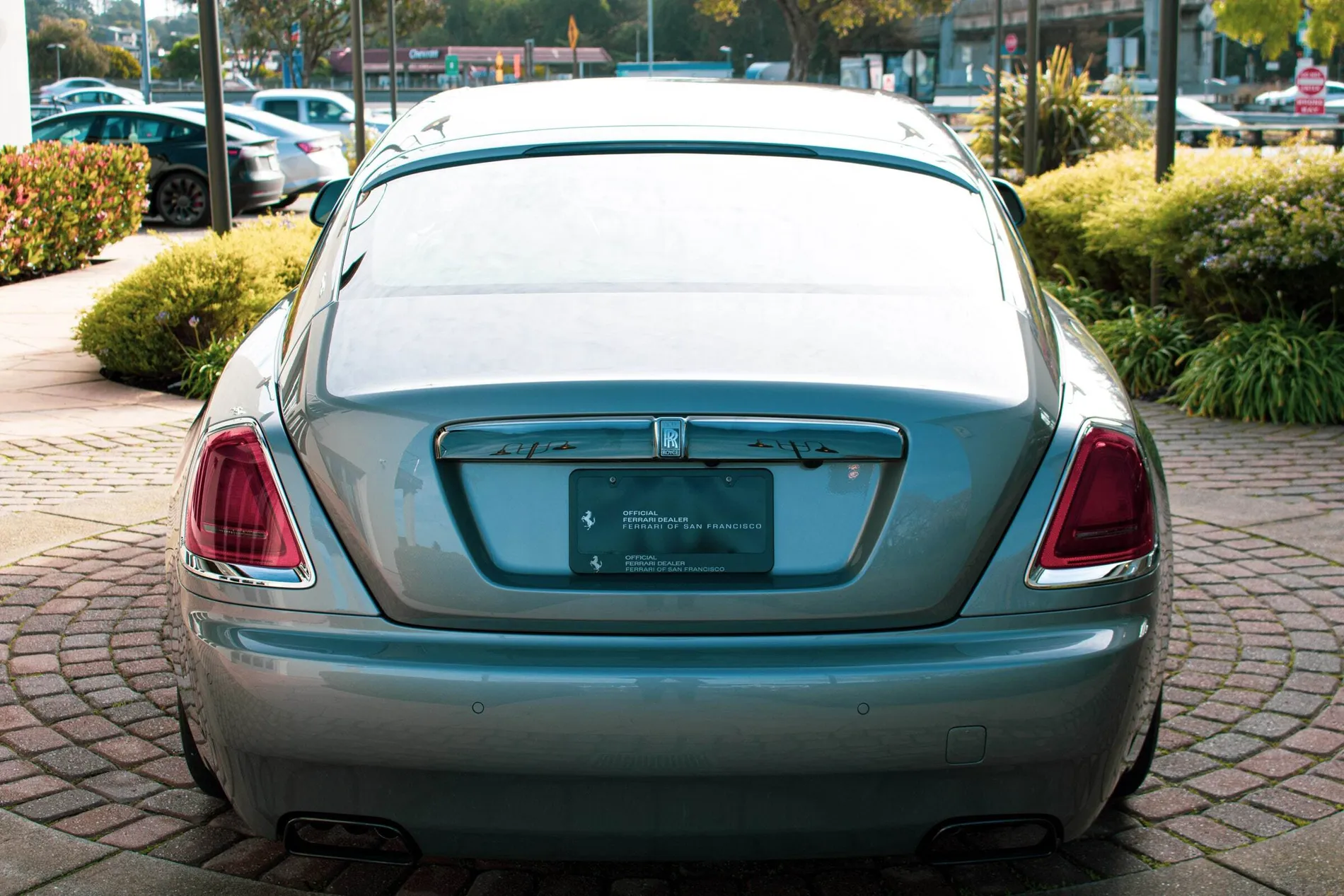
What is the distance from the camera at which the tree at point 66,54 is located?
105 meters

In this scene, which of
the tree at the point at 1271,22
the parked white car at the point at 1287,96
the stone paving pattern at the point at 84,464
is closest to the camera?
the stone paving pattern at the point at 84,464

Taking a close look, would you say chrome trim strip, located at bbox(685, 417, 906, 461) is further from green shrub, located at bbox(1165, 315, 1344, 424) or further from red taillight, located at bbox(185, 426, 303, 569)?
green shrub, located at bbox(1165, 315, 1344, 424)

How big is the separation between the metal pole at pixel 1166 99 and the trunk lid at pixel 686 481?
24.5 feet

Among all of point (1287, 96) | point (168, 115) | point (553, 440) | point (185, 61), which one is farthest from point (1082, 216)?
point (185, 61)

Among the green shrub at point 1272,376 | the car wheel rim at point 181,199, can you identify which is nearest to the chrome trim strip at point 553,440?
the green shrub at point 1272,376

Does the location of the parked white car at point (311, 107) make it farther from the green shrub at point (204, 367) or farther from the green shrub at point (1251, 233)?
the green shrub at point (1251, 233)

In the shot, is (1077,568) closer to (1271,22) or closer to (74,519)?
(74,519)

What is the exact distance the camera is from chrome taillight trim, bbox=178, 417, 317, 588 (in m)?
2.55

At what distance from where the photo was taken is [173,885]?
10.1 ft

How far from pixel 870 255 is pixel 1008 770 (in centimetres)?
112

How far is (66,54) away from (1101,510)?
115642mm

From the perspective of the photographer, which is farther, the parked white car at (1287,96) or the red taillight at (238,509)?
the parked white car at (1287,96)

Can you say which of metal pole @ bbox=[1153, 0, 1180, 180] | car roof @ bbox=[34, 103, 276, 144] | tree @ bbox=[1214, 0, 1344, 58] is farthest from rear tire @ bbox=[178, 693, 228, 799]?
tree @ bbox=[1214, 0, 1344, 58]

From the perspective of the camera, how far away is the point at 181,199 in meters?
→ 21.3
